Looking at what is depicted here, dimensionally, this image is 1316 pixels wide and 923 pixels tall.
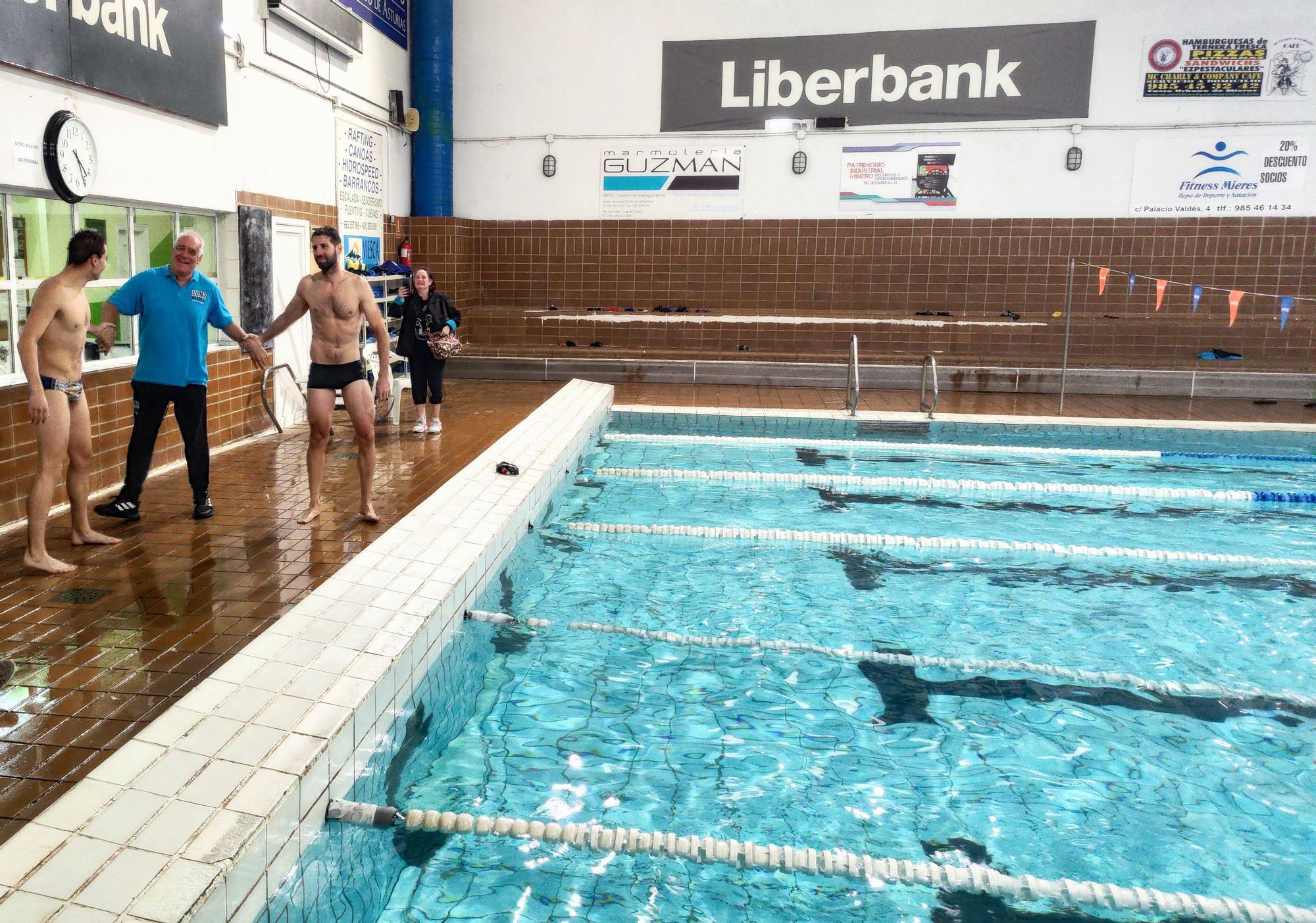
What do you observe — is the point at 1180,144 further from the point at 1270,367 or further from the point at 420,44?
the point at 420,44

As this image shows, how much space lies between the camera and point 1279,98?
11.5 m

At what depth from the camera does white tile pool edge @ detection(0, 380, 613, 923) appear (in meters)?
2.07

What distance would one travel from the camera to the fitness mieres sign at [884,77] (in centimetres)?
1178

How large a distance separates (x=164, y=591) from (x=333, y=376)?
1.50 m

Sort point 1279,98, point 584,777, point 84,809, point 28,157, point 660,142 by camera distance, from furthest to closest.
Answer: point 660,142 < point 1279,98 < point 28,157 < point 584,777 < point 84,809

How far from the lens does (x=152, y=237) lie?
637 centimetres

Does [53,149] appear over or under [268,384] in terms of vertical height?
over

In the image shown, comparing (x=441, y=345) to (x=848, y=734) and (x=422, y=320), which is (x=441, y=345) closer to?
(x=422, y=320)

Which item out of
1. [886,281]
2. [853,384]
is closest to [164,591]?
[853,384]

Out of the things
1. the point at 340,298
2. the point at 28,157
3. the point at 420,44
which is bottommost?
the point at 340,298

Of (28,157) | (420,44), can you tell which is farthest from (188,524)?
(420,44)

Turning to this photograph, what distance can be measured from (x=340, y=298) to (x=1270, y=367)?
11.1 meters

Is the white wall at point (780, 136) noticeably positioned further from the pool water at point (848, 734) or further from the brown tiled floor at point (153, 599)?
the brown tiled floor at point (153, 599)

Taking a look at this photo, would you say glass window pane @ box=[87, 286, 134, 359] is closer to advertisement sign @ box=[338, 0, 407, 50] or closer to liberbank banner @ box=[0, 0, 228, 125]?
liberbank banner @ box=[0, 0, 228, 125]
